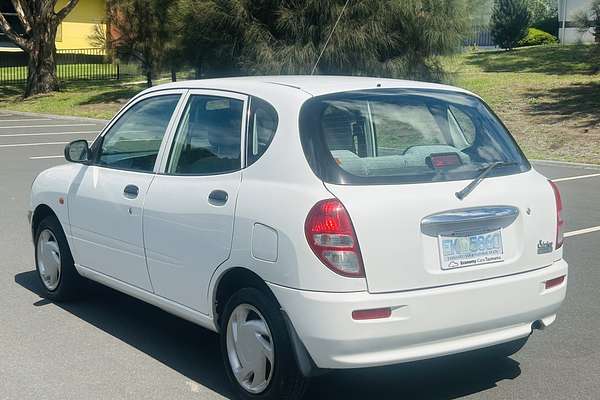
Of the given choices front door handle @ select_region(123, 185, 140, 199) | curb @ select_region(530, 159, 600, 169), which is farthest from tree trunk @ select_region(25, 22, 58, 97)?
front door handle @ select_region(123, 185, 140, 199)

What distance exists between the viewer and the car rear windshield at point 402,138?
4.55m

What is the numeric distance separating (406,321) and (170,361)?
5.91 ft

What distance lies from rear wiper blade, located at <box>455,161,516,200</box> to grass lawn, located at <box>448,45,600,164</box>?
457 inches

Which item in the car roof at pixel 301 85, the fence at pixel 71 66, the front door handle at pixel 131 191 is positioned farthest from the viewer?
the fence at pixel 71 66

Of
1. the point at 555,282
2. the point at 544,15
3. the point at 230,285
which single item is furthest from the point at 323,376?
the point at 544,15

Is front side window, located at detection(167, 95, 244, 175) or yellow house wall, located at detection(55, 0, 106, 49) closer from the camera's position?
front side window, located at detection(167, 95, 244, 175)

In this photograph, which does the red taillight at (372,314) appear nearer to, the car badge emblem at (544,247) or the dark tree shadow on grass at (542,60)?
the car badge emblem at (544,247)

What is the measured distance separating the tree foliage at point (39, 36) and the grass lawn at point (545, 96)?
1455 cm

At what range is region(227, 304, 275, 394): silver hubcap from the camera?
15.1ft

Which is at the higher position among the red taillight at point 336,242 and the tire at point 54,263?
the red taillight at point 336,242

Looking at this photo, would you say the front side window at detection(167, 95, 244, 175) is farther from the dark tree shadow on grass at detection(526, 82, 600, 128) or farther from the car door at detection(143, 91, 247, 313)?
the dark tree shadow on grass at detection(526, 82, 600, 128)

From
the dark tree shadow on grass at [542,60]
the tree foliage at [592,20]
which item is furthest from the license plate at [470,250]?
the dark tree shadow on grass at [542,60]

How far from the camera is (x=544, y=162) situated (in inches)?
631

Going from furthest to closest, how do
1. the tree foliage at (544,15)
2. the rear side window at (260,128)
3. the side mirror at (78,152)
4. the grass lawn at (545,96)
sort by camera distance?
the tree foliage at (544,15)
the grass lawn at (545,96)
the side mirror at (78,152)
the rear side window at (260,128)
